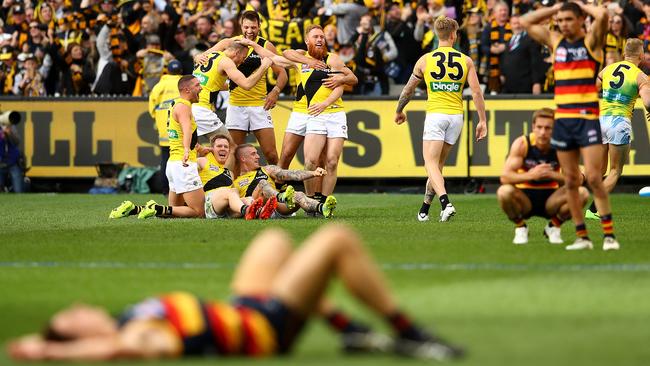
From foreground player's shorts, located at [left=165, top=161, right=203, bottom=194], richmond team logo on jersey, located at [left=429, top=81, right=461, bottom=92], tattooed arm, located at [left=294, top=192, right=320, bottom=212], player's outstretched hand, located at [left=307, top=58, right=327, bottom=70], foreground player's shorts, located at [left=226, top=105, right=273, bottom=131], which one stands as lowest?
tattooed arm, located at [left=294, top=192, right=320, bottom=212]

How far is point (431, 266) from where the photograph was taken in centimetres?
1165

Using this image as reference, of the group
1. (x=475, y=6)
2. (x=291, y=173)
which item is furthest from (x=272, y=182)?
(x=475, y=6)

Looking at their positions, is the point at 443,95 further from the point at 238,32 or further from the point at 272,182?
the point at 238,32

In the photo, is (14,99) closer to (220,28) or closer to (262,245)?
(220,28)

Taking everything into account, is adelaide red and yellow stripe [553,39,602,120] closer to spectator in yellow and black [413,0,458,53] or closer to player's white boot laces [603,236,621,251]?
player's white boot laces [603,236,621,251]

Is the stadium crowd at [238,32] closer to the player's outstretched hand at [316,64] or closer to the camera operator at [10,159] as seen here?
the camera operator at [10,159]

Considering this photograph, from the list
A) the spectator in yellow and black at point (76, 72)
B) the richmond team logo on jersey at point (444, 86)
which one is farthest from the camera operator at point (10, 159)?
the richmond team logo on jersey at point (444, 86)

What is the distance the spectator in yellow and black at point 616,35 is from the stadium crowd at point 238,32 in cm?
2

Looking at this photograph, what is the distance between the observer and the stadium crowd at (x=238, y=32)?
2492 cm

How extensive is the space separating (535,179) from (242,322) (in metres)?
7.21

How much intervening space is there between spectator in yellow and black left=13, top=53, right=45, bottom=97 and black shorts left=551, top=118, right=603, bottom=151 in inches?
681

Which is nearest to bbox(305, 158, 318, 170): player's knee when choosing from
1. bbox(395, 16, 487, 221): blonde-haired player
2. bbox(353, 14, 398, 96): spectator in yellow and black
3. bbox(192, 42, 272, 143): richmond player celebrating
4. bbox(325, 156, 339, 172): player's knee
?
bbox(325, 156, 339, 172): player's knee

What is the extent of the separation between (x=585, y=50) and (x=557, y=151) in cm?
99

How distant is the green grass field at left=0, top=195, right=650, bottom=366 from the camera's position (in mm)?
7637
